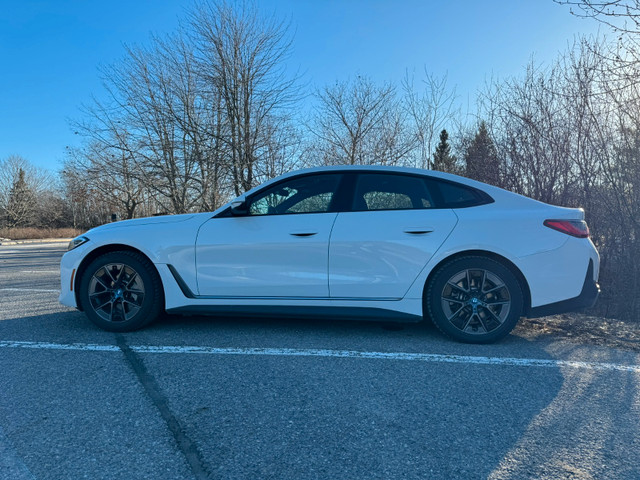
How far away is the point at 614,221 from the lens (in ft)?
21.4

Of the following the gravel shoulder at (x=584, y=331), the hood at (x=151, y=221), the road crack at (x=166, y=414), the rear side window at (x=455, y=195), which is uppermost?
the rear side window at (x=455, y=195)

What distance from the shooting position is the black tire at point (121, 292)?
156 inches

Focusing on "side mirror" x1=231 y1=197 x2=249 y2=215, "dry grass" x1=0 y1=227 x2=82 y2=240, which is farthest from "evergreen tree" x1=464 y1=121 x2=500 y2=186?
"dry grass" x1=0 y1=227 x2=82 y2=240

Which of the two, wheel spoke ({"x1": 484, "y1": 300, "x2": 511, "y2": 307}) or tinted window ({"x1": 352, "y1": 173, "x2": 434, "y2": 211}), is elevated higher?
tinted window ({"x1": 352, "y1": 173, "x2": 434, "y2": 211})

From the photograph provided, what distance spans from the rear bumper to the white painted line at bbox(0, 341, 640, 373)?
436mm

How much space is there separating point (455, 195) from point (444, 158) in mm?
7276

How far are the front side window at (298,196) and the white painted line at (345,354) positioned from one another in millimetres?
1268

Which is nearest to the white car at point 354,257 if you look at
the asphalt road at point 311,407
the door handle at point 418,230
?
the door handle at point 418,230

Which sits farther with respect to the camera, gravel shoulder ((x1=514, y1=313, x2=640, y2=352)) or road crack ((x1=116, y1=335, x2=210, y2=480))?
gravel shoulder ((x1=514, y1=313, x2=640, y2=352))

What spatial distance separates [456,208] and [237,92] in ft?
34.7

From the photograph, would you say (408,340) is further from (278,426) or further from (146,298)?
(146,298)

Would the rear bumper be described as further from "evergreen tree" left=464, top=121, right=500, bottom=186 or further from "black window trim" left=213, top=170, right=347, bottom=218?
"evergreen tree" left=464, top=121, right=500, bottom=186

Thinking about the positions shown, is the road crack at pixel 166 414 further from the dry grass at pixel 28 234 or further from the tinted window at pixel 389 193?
the dry grass at pixel 28 234

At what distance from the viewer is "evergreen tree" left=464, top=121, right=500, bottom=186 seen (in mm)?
7664
